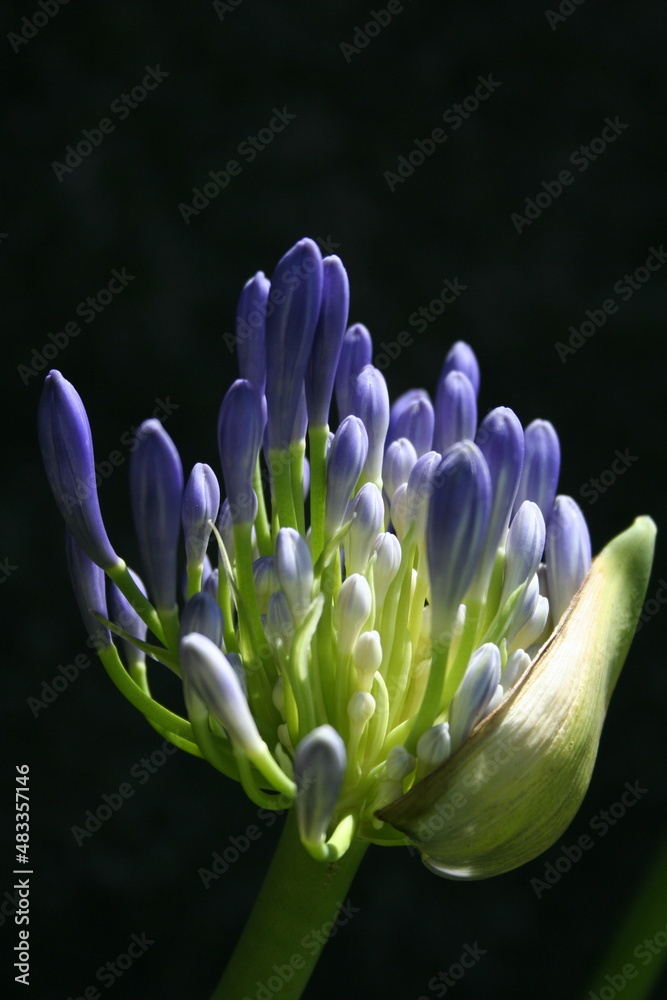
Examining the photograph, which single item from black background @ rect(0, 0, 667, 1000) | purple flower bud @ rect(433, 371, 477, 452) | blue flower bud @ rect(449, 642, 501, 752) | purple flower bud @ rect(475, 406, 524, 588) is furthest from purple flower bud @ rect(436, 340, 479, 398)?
black background @ rect(0, 0, 667, 1000)

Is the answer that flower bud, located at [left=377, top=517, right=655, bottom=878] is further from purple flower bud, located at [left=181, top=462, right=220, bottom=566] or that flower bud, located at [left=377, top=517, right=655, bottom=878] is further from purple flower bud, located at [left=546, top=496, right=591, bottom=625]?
purple flower bud, located at [left=181, top=462, right=220, bottom=566]

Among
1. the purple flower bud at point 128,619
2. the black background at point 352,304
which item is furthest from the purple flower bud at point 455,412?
the black background at point 352,304

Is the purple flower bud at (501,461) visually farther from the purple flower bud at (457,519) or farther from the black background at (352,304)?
the black background at (352,304)

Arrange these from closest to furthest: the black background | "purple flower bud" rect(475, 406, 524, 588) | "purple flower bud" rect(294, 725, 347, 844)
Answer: "purple flower bud" rect(294, 725, 347, 844)
"purple flower bud" rect(475, 406, 524, 588)
the black background

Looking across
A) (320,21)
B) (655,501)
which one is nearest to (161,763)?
(655,501)

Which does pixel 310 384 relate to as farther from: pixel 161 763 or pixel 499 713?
pixel 161 763

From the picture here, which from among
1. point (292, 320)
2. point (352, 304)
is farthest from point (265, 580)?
point (352, 304)
